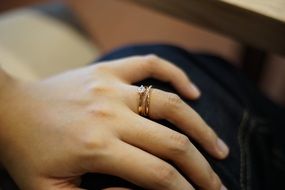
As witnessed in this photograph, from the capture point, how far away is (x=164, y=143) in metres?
0.46

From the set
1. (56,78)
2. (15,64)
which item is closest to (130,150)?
(56,78)

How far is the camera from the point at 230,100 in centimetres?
59

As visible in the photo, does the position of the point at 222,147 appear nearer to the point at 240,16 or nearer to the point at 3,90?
the point at 240,16

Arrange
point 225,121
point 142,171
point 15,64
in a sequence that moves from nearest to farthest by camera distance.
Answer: point 142,171 < point 225,121 < point 15,64

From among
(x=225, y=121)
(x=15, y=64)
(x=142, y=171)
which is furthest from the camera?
(x=15, y=64)

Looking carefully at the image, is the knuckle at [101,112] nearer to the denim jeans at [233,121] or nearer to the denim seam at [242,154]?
the denim jeans at [233,121]

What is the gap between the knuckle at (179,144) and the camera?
0.45 metres

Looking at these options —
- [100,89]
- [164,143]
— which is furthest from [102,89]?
[164,143]

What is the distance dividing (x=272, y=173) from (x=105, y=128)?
0.27 meters

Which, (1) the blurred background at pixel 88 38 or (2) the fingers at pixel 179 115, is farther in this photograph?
(1) the blurred background at pixel 88 38

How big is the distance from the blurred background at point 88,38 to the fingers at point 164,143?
0.21m

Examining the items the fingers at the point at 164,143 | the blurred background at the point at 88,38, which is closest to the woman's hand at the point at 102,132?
the fingers at the point at 164,143

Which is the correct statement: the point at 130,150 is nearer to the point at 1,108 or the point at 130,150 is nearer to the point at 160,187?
→ the point at 160,187

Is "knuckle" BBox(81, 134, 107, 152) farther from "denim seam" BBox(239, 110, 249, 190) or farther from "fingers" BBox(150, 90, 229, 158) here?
"denim seam" BBox(239, 110, 249, 190)
